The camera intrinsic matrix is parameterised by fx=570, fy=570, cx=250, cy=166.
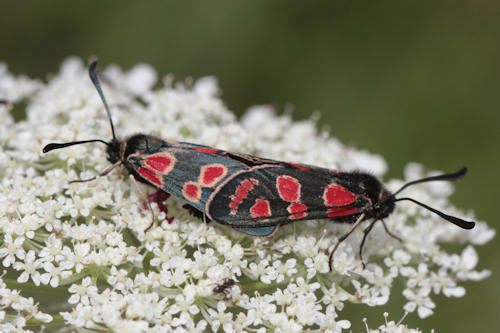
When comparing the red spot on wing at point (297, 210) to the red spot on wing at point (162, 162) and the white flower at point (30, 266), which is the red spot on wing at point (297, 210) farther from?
the white flower at point (30, 266)

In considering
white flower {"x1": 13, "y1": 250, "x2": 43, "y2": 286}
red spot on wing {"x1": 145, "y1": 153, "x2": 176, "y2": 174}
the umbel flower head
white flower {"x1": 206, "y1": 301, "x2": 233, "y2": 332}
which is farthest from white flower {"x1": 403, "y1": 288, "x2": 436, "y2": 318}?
white flower {"x1": 13, "y1": 250, "x2": 43, "y2": 286}

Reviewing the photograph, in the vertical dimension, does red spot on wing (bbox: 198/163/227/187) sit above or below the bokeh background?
below

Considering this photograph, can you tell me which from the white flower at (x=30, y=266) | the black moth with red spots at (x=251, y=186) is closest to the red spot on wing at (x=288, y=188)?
the black moth with red spots at (x=251, y=186)

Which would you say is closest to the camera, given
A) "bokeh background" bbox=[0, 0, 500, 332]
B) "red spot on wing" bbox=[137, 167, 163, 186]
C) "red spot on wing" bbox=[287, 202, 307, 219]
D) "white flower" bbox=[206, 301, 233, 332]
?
"white flower" bbox=[206, 301, 233, 332]

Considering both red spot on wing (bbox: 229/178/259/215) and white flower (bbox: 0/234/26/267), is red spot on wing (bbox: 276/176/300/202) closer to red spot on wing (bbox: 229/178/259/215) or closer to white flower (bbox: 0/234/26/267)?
red spot on wing (bbox: 229/178/259/215)

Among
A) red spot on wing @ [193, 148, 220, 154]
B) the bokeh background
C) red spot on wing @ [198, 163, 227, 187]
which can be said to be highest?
the bokeh background

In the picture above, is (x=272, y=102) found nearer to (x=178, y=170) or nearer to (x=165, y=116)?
(x=165, y=116)

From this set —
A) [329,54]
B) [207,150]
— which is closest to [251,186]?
[207,150]
